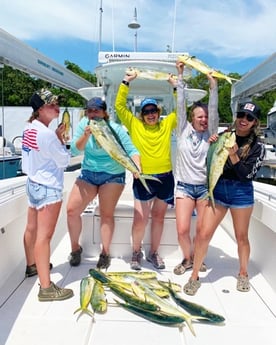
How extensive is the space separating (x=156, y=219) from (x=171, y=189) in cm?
33

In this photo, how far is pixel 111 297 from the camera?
281 centimetres

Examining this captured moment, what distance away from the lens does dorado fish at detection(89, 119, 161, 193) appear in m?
2.89

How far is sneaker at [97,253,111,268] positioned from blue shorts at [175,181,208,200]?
913 mm

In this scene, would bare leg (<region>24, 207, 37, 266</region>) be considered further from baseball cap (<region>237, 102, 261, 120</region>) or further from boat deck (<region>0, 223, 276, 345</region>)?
baseball cap (<region>237, 102, 261, 120</region>)

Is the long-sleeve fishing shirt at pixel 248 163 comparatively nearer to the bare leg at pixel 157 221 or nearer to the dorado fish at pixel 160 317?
the bare leg at pixel 157 221

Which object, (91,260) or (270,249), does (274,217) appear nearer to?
(270,249)

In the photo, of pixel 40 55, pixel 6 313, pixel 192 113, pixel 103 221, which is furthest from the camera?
pixel 40 55

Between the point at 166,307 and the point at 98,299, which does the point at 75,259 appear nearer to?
the point at 98,299

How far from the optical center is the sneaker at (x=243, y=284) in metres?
3.00

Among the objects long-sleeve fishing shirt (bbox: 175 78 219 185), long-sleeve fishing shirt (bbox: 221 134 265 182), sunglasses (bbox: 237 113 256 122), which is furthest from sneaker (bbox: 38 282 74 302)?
sunglasses (bbox: 237 113 256 122)

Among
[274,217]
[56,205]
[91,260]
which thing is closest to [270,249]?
[274,217]

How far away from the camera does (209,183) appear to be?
277 centimetres

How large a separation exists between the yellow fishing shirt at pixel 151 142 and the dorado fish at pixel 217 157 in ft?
1.78

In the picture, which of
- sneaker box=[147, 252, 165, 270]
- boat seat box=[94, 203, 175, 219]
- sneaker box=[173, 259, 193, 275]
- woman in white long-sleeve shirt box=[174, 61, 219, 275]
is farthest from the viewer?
boat seat box=[94, 203, 175, 219]
